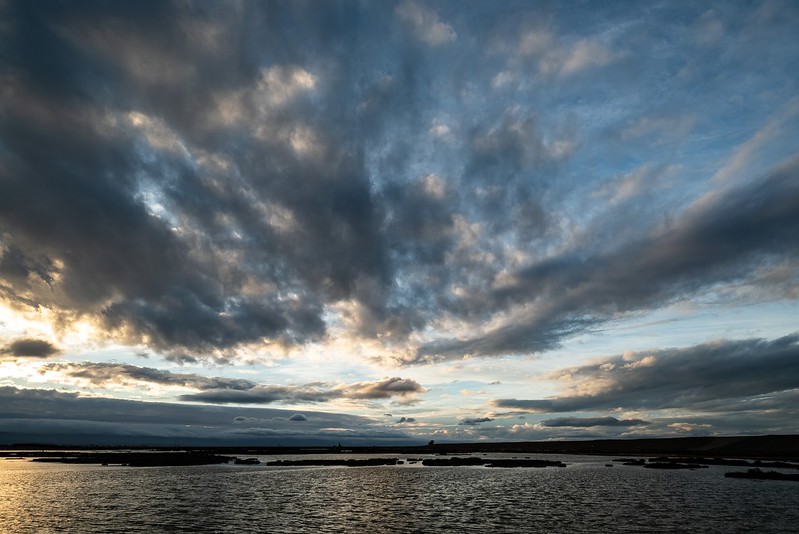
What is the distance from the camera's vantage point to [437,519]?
48.5m

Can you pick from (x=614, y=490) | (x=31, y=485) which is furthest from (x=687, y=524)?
(x=31, y=485)

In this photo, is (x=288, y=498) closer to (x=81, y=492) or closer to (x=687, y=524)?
(x=81, y=492)

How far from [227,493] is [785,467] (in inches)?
4787

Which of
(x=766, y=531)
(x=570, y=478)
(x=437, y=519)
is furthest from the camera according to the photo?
(x=570, y=478)

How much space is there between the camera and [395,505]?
58.3 meters

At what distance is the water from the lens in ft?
147

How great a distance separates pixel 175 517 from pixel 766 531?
53.1 meters

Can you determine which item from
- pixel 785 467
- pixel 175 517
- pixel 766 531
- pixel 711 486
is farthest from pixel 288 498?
pixel 785 467

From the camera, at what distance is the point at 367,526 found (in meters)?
45.2

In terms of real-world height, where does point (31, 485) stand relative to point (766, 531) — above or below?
above

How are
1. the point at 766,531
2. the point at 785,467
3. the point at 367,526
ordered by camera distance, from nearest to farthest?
the point at 766,531
the point at 367,526
the point at 785,467

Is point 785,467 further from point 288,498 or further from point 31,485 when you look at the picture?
point 31,485

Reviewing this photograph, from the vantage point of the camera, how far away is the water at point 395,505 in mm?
44781

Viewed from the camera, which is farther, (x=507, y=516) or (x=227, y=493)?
(x=227, y=493)
